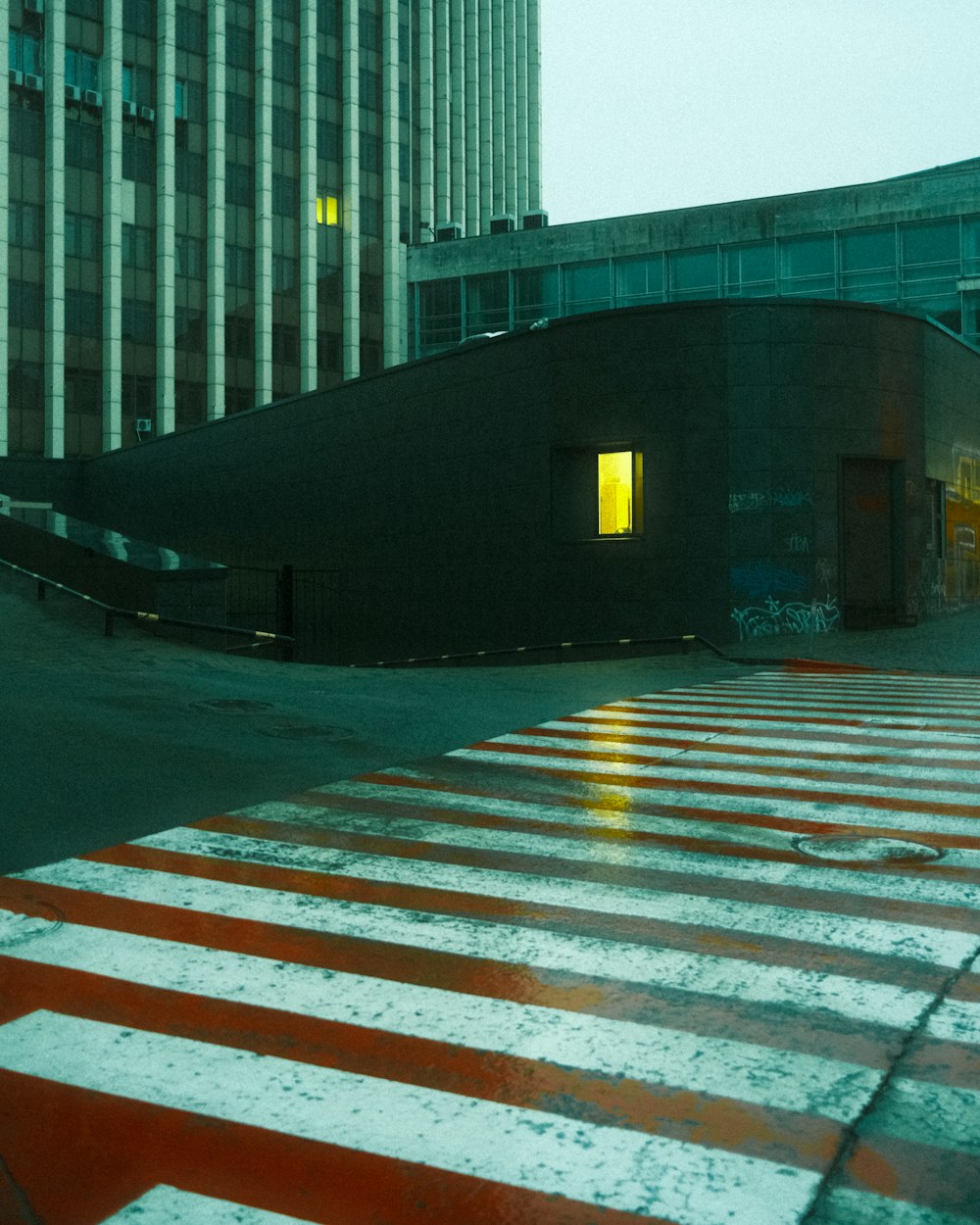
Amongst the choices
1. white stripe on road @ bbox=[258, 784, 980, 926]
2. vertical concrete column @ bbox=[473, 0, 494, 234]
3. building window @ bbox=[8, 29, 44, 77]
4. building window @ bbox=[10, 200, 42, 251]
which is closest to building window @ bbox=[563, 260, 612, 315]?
building window @ bbox=[10, 200, 42, 251]

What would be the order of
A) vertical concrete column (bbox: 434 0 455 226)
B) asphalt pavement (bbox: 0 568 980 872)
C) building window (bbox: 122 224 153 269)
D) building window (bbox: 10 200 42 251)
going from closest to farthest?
asphalt pavement (bbox: 0 568 980 872), building window (bbox: 10 200 42 251), building window (bbox: 122 224 153 269), vertical concrete column (bbox: 434 0 455 226)

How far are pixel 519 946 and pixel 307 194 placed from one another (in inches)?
2472

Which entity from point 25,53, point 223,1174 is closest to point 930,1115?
point 223,1174

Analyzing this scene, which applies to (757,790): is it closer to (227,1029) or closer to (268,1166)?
(227,1029)

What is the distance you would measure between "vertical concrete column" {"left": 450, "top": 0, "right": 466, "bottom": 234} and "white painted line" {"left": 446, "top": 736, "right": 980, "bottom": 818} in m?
75.2

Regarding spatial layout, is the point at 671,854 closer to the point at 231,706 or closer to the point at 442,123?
the point at 231,706

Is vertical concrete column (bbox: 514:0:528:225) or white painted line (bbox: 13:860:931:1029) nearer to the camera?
white painted line (bbox: 13:860:931:1029)

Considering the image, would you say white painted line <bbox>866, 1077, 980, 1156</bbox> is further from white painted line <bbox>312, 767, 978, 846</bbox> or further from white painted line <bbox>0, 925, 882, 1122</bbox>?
white painted line <bbox>312, 767, 978, 846</bbox>

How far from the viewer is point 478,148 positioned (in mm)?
86250

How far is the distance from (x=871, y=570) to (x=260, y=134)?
48725 millimetres

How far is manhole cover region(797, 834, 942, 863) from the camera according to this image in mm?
6629

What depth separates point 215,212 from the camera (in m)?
59.2

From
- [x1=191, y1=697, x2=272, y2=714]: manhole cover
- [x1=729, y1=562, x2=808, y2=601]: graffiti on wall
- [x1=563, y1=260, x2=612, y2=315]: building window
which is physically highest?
[x1=563, y1=260, x2=612, y2=315]: building window

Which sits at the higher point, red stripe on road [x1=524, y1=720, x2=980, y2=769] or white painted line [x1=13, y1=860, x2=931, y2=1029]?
red stripe on road [x1=524, y1=720, x2=980, y2=769]
